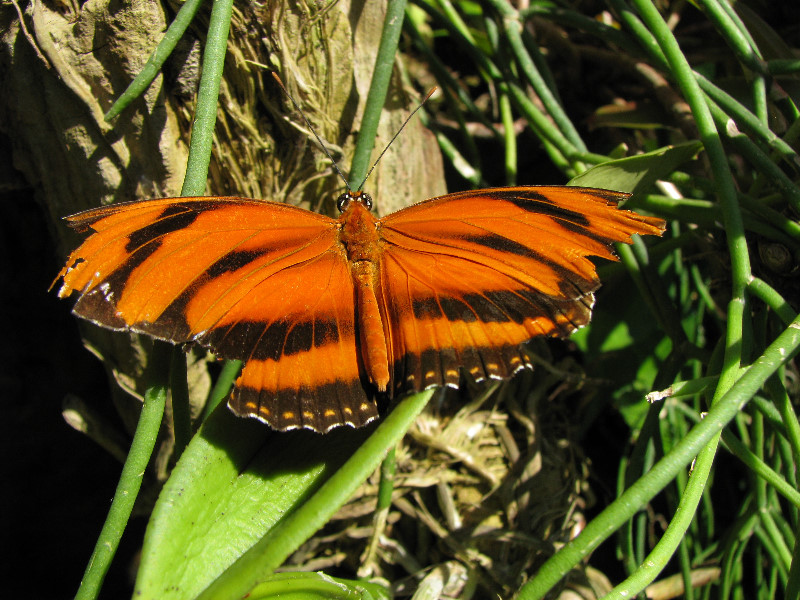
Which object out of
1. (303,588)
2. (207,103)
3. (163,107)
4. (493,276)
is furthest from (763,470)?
(163,107)

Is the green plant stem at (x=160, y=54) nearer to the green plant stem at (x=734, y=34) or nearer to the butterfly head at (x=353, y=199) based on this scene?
the butterfly head at (x=353, y=199)

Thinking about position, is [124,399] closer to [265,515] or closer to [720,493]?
[265,515]

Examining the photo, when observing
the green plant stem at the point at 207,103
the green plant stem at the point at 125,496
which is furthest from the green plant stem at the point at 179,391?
the green plant stem at the point at 207,103

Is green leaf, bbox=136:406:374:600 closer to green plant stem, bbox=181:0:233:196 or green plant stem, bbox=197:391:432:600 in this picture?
green plant stem, bbox=197:391:432:600

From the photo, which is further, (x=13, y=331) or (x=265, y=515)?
(x=13, y=331)

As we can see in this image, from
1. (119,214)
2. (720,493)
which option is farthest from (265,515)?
(720,493)

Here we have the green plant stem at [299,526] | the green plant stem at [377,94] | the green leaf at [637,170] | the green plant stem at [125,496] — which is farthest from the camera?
the green plant stem at [377,94]
